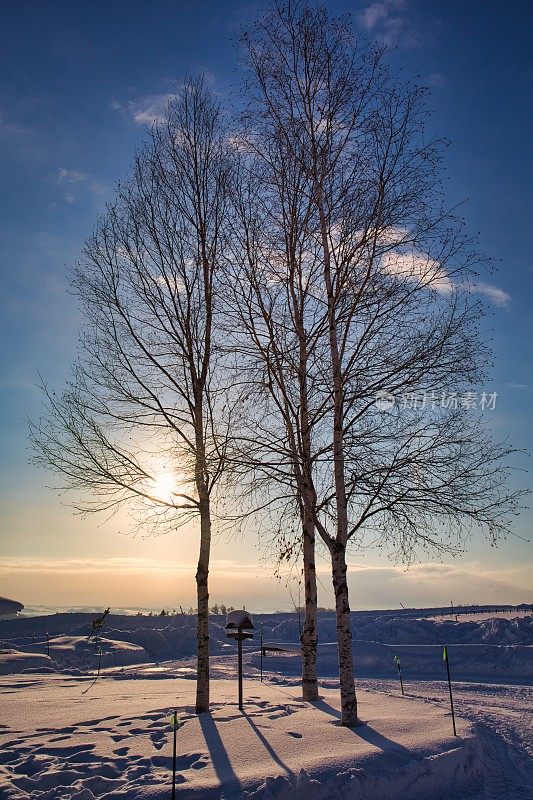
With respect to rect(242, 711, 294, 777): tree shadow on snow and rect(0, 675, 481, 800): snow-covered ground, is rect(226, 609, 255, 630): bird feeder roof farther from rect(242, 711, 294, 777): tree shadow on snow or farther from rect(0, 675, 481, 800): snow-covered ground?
rect(242, 711, 294, 777): tree shadow on snow

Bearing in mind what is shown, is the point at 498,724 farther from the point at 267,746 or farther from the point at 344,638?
the point at 267,746

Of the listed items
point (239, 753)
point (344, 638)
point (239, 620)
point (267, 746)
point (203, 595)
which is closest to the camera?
point (239, 753)

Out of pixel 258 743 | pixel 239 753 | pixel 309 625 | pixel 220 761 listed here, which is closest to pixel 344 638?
pixel 258 743

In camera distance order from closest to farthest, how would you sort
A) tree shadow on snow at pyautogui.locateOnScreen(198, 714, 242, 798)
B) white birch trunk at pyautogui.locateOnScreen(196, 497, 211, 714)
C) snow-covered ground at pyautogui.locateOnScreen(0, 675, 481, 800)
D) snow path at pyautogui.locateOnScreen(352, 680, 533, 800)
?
tree shadow on snow at pyautogui.locateOnScreen(198, 714, 242, 798) < snow-covered ground at pyautogui.locateOnScreen(0, 675, 481, 800) < snow path at pyautogui.locateOnScreen(352, 680, 533, 800) < white birch trunk at pyautogui.locateOnScreen(196, 497, 211, 714)

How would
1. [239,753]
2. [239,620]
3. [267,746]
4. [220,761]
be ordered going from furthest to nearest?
[239,620]
[267,746]
[239,753]
[220,761]

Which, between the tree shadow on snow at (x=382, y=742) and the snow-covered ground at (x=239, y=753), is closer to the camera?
the snow-covered ground at (x=239, y=753)

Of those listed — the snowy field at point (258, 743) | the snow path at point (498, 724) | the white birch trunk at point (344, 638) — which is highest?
the white birch trunk at point (344, 638)

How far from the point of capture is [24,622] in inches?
1641

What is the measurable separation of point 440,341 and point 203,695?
8.29 metres

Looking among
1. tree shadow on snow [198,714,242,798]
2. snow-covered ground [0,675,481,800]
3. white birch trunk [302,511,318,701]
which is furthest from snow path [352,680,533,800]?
tree shadow on snow [198,714,242,798]

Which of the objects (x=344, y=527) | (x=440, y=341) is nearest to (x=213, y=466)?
(x=344, y=527)

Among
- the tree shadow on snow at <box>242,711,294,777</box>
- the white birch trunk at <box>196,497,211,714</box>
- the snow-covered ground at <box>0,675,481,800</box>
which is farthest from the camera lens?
the white birch trunk at <box>196,497,211,714</box>

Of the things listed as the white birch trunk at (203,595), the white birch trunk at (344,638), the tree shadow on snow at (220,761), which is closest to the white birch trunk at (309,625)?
the white birch trunk at (203,595)

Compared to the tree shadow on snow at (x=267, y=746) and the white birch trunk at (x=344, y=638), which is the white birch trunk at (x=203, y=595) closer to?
the tree shadow on snow at (x=267, y=746)
